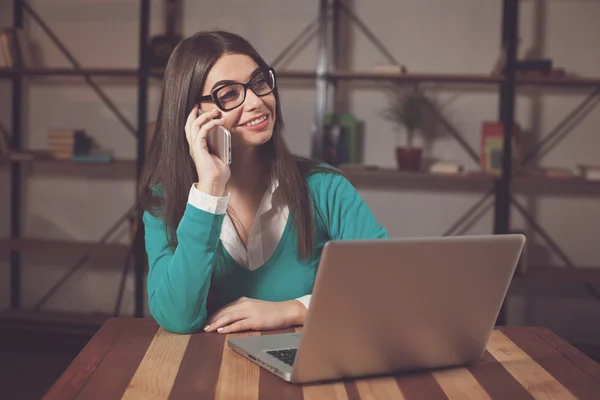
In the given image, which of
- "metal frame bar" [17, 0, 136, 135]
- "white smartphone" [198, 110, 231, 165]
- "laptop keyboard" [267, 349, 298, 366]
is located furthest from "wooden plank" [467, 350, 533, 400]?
"metal frame bar" [17, 0, 136, 135]

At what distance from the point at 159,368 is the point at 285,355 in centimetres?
20

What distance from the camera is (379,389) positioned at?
109 cm

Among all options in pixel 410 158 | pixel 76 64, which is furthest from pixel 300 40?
pixel 76 64

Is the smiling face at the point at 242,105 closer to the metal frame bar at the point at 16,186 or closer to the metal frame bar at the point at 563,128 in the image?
the metal frame bar at the point at 563,128

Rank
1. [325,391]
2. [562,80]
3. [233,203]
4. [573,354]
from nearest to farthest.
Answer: [325,391]
[573,354]
[233,203]
[562,80]

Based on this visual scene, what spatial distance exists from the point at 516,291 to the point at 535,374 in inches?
114

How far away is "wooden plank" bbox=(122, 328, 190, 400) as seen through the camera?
3.45 feet

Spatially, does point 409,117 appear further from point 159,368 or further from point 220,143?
point 159,368

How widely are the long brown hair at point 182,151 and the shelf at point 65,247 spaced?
2214 millimetres

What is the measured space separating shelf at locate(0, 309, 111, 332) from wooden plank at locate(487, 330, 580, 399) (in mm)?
2972

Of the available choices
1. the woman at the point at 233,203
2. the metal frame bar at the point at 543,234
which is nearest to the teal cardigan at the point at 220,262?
the woman at the point at 233,203

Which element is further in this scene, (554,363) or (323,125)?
(323,125)

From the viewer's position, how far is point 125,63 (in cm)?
416

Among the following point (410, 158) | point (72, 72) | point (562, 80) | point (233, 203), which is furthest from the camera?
point (72, 72)
